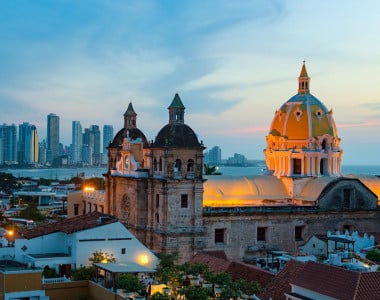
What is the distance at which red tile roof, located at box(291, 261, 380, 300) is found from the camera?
29.6 m

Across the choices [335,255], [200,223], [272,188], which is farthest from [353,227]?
[335,255]

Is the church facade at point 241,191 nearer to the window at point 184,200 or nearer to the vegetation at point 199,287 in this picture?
the window at point 184,200

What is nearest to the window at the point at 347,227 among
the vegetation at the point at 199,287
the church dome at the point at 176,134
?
the church dome at the point at 176,134

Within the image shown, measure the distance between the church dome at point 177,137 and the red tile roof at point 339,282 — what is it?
A: 19.0m

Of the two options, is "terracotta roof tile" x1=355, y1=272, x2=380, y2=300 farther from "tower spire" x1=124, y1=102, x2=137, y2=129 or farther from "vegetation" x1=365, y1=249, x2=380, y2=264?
"tower spire" x1=124, y1=102, x2=137, y2=129

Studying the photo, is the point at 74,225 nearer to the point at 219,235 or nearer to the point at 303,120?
the point at 219,235

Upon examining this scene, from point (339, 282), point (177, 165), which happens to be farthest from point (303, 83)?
point (339, 282)

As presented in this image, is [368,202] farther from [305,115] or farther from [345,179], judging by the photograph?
[305,115]

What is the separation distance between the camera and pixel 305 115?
59844mm

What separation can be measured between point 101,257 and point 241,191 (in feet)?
62.9

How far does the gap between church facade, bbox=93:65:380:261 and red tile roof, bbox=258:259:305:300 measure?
13443mm

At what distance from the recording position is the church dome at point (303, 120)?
59562 mm

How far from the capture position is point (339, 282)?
30.5 meters

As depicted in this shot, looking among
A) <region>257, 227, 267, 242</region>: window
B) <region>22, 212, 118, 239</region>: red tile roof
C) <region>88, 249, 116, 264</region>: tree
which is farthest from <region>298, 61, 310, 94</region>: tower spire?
<region>88, 249, 116, 264</region>: tree
